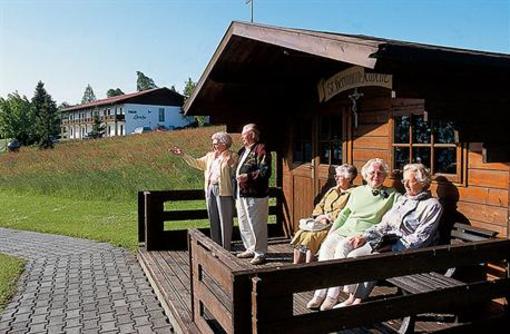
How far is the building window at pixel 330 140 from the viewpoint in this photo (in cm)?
→ 573

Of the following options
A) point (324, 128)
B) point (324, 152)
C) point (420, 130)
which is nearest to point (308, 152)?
point (324, 152)

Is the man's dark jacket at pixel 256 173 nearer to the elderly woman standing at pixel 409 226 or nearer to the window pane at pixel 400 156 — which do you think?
the window pane at pixel 400 156

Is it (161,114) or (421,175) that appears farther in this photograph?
(161,114)

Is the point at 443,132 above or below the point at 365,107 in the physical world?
below

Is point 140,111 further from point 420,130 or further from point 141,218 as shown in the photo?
point 420,130

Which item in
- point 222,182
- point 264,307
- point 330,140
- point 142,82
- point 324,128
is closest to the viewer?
point 264,307

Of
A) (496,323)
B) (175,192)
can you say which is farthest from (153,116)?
(496,323)

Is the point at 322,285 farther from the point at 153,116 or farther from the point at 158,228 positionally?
the point at 153,116

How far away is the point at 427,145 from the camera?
14.1ft

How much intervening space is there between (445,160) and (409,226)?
0.85 m

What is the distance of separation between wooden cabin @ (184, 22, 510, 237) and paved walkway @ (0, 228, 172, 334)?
2568 millimetres

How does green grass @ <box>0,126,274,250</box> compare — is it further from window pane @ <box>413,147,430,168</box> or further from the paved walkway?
window pane @ <box>413,147,430,168</box>

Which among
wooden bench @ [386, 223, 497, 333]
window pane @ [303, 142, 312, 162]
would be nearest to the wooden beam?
wooden bench @ [386, 223, 497, 333]

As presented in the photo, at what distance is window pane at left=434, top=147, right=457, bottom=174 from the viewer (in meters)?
4.07
